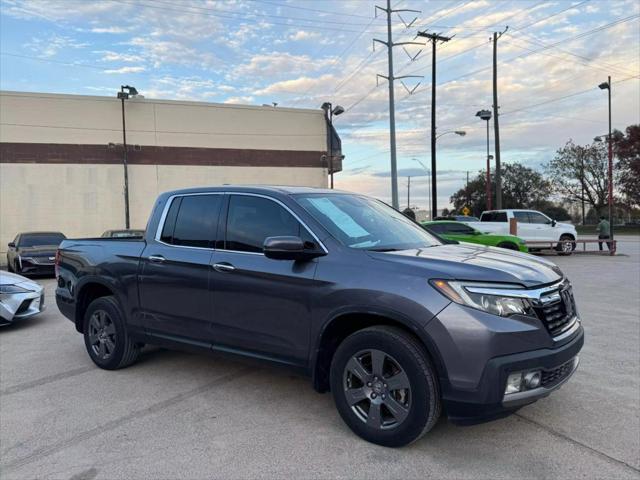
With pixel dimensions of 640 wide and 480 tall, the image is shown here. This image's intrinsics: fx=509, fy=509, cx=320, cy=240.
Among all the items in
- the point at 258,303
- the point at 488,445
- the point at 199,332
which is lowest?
the point at 488,445

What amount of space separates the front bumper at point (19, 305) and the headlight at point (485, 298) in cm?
678

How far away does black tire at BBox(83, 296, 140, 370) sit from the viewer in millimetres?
5285

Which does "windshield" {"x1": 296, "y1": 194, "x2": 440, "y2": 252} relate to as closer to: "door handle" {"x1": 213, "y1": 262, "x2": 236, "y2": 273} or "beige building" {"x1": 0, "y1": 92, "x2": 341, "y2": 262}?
"door handle" {"x1": 213, "y1": 262, "x2": 236, "y2": 273}

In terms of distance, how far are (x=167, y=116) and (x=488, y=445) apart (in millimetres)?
29139

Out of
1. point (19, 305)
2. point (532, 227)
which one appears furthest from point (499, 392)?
point (532, 227)

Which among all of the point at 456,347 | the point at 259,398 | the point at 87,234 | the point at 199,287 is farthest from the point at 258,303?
the point at 87,234

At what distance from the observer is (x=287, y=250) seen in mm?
3678

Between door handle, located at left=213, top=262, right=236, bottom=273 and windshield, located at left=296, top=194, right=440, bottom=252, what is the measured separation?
2.64 ft

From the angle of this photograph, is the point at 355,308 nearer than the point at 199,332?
Yes

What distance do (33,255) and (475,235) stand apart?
1427 cm

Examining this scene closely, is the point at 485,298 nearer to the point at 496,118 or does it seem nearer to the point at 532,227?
the point at 532,227

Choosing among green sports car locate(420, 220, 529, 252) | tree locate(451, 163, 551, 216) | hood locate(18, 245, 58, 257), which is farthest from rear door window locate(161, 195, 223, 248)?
tree locate(451, 163, 551, 216)

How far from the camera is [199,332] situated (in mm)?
4539

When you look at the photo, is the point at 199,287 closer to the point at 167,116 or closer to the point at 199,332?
the point at 199,332
